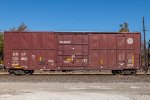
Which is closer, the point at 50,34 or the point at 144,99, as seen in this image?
the point at 144,99

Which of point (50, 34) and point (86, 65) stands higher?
point (50, 34)

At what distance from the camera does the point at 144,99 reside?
43.3 ft

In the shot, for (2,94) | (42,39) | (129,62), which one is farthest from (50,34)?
(2,94)

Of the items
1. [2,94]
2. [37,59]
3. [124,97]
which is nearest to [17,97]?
[2,94]

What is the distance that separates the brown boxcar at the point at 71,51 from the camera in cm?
2812

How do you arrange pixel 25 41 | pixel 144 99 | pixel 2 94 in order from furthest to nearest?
pixel 25 41, pixel 2 94, pixel 144 99

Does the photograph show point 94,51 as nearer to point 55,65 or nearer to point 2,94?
point 55,65

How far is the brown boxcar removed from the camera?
28.1m

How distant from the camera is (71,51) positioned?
28234mm

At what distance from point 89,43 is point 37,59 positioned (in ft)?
13.5

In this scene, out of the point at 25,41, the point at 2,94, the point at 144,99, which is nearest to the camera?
the point at 144,99

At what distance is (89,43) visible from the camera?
28375 mm

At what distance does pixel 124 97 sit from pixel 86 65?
1475 centimetres

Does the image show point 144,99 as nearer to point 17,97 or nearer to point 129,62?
point 17,97
